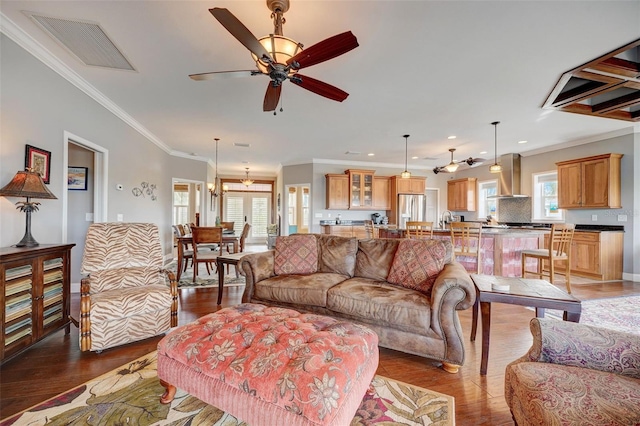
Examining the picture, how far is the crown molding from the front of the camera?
2.33 m

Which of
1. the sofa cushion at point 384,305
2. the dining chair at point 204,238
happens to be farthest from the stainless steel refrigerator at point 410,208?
the sofa cushion at point 384,305

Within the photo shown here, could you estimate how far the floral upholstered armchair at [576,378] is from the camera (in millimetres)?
939

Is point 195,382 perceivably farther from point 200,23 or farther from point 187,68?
point 187,68

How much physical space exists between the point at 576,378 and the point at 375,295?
1307 mm

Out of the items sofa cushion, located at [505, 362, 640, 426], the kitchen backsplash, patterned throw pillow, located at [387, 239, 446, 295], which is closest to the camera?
sofa cushion, located at [505, 362, 640, 426]

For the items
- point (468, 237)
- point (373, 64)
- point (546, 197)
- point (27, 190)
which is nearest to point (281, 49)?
point (373, 64)

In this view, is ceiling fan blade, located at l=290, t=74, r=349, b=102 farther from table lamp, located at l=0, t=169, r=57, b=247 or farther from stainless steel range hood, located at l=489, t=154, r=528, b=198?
stainless steel range hood, located at l=489, t=154, r=528, b=198

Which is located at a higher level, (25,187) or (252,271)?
(25,187)

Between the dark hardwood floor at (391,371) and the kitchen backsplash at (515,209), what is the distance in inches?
197

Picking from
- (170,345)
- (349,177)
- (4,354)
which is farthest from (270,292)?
(349,177)

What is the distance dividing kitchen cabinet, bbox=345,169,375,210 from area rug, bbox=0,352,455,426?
5.95m

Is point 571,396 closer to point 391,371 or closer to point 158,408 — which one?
point 391,371

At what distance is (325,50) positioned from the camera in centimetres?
183

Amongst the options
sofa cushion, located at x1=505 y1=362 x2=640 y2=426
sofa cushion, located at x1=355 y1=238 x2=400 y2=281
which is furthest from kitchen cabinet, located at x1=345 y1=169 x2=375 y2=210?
sofa cushion, located at x1=505 y1=362 x2=640 y2=426
